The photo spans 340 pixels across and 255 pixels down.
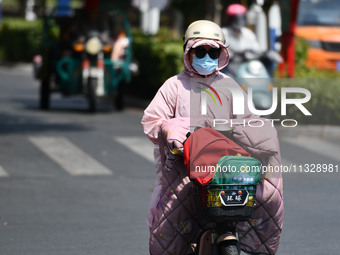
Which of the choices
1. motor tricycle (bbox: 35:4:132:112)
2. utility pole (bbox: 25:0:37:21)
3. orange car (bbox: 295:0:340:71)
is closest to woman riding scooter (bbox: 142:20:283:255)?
motor tricycle (bbox: 35:4:132:112)

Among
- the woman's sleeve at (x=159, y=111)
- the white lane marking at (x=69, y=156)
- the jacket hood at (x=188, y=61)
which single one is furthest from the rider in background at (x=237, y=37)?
the woman's sleeve at (x=159, y=111)

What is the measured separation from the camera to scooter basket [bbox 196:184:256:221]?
4.85m

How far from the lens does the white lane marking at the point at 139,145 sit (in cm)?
1230

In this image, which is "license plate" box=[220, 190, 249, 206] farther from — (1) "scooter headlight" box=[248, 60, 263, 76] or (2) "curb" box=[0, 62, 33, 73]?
(2) "curb" box=[0, 62, 33, 73]

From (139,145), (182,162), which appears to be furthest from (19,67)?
(182,162)

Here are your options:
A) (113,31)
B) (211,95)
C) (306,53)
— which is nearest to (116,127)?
(113,31)

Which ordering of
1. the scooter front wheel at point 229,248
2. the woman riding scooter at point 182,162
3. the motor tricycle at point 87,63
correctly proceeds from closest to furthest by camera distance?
the scooter front wheel at point 229,248, the woman riding scooter at point 182,162, the motor tricycle at point 87,63

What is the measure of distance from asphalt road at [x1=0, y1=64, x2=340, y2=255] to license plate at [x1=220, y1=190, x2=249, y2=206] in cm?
225

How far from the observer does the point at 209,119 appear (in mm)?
5371

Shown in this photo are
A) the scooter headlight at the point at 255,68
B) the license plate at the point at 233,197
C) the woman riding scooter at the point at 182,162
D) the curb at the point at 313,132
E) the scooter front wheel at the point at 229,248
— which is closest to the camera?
the license plate at the point at 233,197

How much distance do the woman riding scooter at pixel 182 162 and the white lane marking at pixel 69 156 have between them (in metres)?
5.38

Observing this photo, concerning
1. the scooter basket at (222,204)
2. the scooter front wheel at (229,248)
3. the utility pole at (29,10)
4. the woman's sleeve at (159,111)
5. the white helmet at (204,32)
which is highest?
the white helmet at (204,32)

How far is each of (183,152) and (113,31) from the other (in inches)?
536

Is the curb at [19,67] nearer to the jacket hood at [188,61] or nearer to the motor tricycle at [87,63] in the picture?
the motor tricycle at [87,63]
